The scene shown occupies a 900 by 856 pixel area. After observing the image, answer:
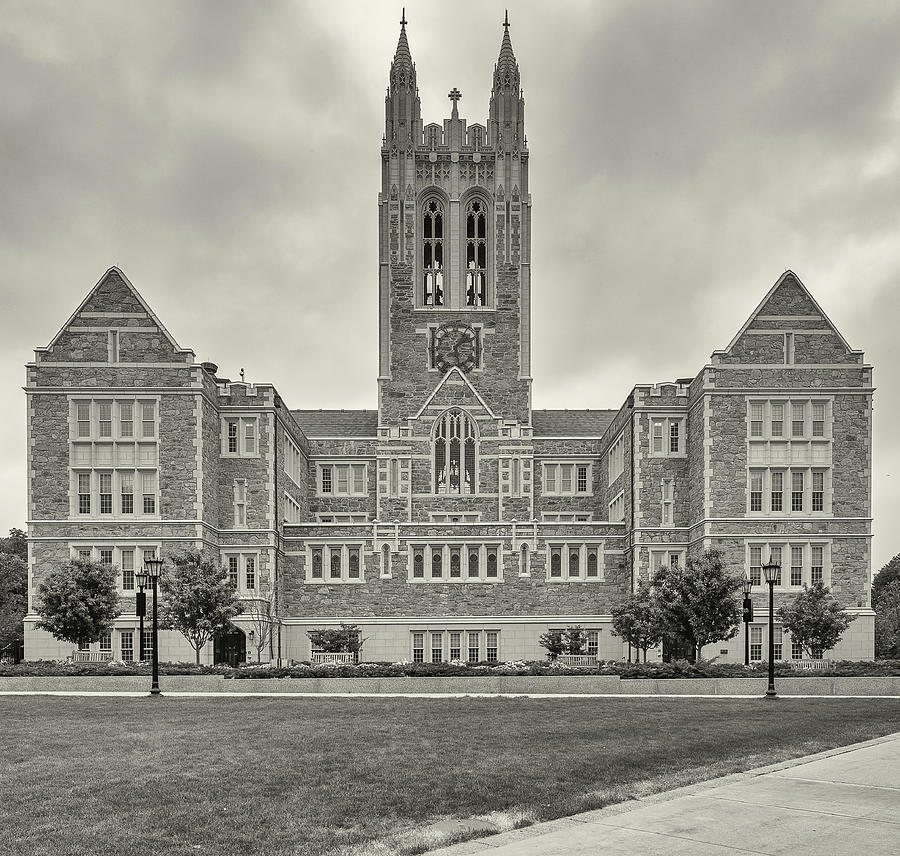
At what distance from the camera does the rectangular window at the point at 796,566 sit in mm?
53125

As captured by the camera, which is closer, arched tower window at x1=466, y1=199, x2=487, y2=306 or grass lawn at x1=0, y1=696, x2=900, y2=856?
grass lawn at x1=0, y1=696, x2=900, y2=856

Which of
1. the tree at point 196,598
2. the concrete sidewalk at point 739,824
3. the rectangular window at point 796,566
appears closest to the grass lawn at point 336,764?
the concrete sidewalk at point 739,824

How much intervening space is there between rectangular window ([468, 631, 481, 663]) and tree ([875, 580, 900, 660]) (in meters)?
25.1

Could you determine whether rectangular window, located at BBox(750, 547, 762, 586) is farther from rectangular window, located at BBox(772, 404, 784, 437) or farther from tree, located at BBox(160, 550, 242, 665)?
tree, located at BBox(160, 550, 242, 665)

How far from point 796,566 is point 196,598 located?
29193mm

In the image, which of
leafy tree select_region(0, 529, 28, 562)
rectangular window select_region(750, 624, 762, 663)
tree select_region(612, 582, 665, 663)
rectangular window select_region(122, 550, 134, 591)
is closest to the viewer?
tree select_region(612, 582, 665, 663)

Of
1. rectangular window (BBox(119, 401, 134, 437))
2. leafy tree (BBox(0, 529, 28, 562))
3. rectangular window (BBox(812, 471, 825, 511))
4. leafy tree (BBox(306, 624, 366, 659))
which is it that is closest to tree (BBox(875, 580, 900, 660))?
rectangular window (BBox(812, 471, 825, 511))

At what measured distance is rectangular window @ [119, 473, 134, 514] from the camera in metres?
52.9

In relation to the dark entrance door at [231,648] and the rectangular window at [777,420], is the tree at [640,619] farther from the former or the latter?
the dark entrance door at [231,648]

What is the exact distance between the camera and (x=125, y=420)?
2092 inches

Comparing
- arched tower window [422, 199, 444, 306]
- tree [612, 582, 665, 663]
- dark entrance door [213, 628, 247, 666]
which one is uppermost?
arched tower window [422, 199, 444, 306]

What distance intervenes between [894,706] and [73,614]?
1263 inches

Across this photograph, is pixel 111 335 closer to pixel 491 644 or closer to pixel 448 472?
pixel 448 472

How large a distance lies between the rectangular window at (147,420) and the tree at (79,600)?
843 centimetres
